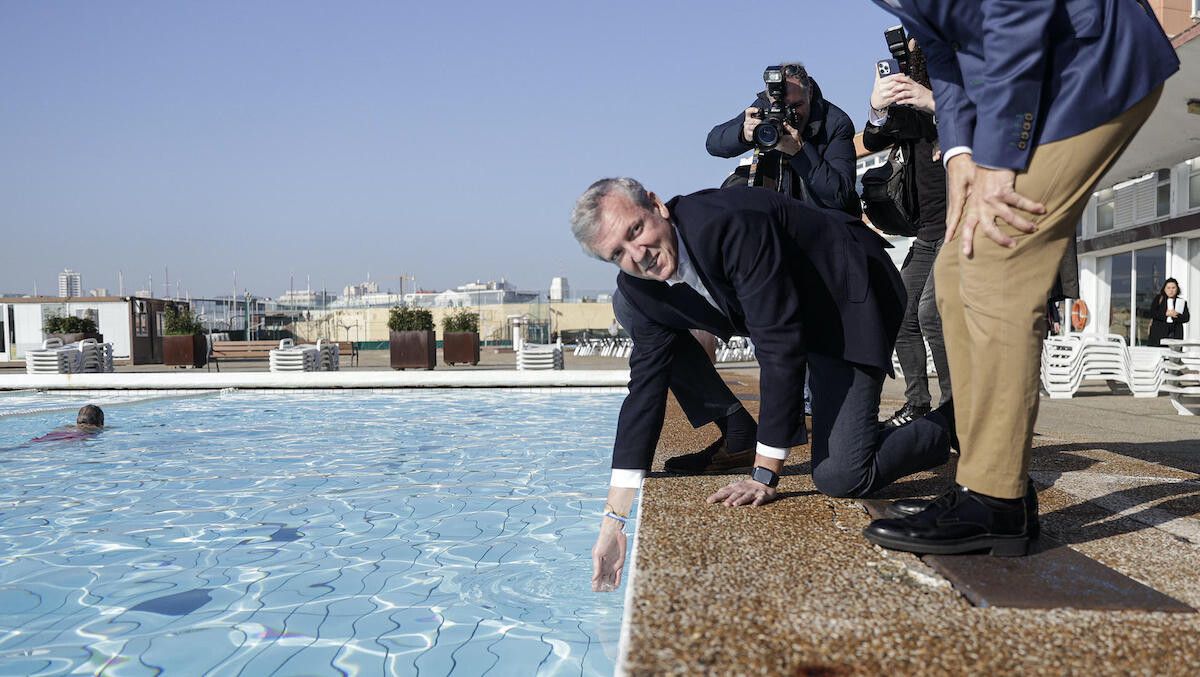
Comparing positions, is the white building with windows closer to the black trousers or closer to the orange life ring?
the orange life ring

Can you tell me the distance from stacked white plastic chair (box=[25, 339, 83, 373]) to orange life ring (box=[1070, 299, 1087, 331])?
19.9m

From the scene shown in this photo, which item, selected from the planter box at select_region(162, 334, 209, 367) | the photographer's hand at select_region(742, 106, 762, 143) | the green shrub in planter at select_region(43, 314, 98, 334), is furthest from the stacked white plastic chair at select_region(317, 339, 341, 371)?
the photographer's hand at select_region(742, 106, 762, 143)

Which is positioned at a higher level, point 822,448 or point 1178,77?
point 1178,77

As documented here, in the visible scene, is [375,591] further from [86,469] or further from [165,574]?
[86,469]

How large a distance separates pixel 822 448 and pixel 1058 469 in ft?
4.15

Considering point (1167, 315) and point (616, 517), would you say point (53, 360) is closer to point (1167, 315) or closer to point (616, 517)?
point (616, 517)

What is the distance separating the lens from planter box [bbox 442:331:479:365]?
767 inches

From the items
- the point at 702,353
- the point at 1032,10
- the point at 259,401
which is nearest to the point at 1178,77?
the point at 702,353

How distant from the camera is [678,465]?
3240 millimetres

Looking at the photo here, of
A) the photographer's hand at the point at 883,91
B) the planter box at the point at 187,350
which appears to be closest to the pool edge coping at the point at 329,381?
the planter box at the point at 187,350

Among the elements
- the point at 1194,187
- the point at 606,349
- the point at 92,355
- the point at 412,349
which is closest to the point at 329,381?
the point at 412,349

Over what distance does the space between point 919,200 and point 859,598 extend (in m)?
2.44

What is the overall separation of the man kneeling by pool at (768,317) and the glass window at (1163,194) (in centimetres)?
1521

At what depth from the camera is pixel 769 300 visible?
2246 mm
